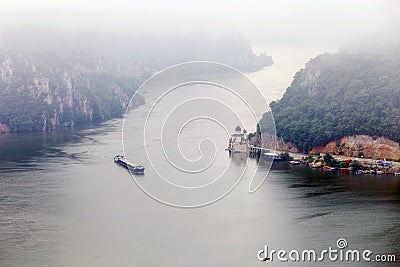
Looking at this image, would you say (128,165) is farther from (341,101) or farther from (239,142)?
(341,101)

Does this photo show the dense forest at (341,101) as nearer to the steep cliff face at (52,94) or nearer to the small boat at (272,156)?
the small boat at (272,156)

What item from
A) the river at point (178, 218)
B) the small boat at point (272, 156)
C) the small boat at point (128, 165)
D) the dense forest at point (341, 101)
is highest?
the dense forest at point (341, 101)

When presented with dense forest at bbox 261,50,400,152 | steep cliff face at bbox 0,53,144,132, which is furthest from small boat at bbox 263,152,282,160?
steep cliff face at bbox 0,53,144,132

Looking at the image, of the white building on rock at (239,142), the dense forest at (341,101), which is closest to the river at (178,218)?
the white building on rock at (239,142)

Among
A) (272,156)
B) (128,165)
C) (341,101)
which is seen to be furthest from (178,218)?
(341,101)

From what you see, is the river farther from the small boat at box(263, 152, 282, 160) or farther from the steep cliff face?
the steep cliff face

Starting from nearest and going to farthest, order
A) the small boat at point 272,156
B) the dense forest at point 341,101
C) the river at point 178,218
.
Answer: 1. the river at point 178,218
2. the small boat at point 272,156
3. the dense forest at point 341,101

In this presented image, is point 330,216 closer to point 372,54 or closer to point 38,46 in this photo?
point 372,54
